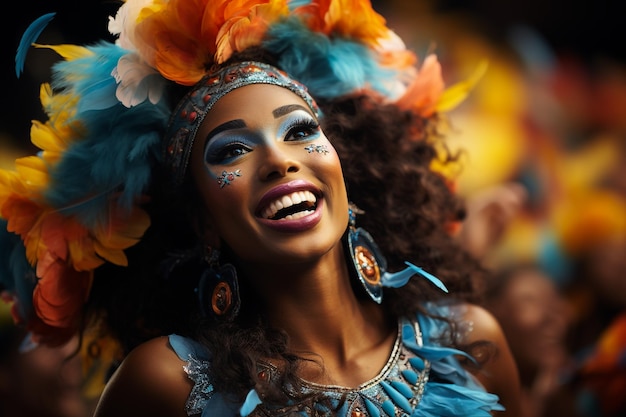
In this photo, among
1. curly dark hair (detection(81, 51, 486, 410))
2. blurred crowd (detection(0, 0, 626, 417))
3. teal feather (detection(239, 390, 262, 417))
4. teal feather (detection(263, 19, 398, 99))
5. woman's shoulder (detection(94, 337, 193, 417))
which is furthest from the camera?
blurred crowd (detection(0, 0, 626, 417))

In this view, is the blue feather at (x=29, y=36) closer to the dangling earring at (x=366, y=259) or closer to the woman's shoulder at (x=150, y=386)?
the woman's shoulder at (x=150, y=386)

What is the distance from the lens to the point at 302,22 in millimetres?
2623

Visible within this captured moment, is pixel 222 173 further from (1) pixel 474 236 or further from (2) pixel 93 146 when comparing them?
(1) pixel 474 236

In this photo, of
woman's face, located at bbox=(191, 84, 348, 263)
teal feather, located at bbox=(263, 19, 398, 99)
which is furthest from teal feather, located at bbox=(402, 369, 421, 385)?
teal feather, located at bbox=(263, 19, 398, 99)

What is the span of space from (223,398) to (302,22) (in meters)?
1.15

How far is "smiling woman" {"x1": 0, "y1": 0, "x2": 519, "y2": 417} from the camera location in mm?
2275

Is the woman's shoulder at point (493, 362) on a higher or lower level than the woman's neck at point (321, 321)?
lower

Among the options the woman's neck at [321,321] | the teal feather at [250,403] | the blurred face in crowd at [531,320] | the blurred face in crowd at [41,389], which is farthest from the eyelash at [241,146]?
the blurred face in crowd at [531,320]

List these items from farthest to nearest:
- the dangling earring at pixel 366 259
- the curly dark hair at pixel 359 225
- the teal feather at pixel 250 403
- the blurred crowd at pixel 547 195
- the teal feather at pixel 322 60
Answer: the blurred crowd at pixel 547 195, the teal feather at pixel 322 60, the dangling earring at pixel 366 259, the curly dark hair at pixel 359 225, the teal feather at pixel 250 403

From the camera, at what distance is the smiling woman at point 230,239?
7.47 ft

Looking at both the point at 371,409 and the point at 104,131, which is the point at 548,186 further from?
the point at 104,131

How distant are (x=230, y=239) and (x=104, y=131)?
0.48 meters

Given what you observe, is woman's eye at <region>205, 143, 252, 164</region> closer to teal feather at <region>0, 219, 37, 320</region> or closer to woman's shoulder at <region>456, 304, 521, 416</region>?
teal feather at <region>0, 219, 37, 320</region>

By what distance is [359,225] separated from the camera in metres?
2.79
